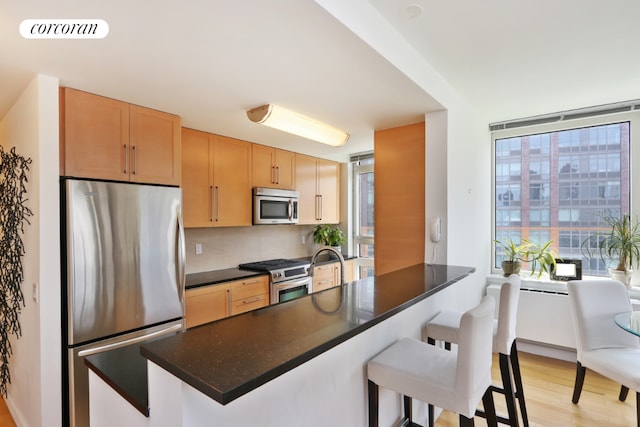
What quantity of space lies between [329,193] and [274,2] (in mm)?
3633

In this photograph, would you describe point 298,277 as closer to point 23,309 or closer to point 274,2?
point 23,309

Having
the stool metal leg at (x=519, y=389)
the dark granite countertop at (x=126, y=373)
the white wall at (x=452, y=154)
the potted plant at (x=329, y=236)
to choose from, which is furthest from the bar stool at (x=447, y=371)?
the potted plant at (x=329, y=236)

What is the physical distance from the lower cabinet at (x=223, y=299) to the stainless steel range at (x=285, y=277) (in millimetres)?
88

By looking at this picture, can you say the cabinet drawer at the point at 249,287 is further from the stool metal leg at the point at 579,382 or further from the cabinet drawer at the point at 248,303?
the stool metal leg at the point at 579,382

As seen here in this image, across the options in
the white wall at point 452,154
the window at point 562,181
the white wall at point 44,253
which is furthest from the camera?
the window at point 562,181

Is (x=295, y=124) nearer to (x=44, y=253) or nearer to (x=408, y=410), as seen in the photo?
(x=44, y=253)

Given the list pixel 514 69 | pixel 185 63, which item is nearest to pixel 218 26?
pixel 185 63

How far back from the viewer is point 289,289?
3799 mm

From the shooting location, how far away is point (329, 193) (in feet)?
16.0

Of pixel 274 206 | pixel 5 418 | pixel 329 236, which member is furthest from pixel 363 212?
pixel 5 418

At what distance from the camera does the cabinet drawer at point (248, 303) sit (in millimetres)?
3310

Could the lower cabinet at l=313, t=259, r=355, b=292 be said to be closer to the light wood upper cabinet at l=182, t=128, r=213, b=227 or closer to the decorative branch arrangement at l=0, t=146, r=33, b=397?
the light wood upper cabinet at l=182, t=128, r=213, b=227

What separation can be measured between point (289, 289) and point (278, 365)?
117 inches

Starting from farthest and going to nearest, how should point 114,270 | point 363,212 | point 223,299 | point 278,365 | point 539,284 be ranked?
1. point 363,212
2. point 539,284
3. point 223,299
4. point 114,270
5. point 278,365
